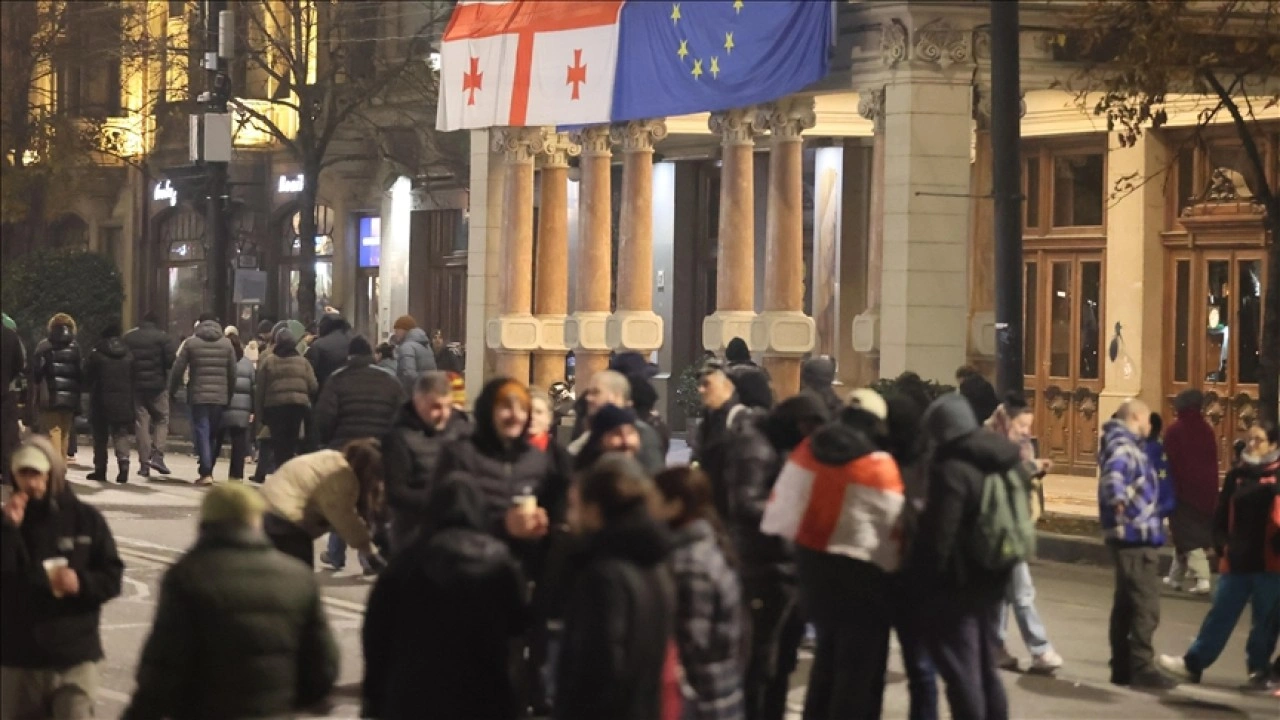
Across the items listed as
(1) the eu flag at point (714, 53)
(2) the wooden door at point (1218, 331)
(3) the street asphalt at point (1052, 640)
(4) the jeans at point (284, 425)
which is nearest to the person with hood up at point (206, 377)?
(4) the jeans at point (284, 425)

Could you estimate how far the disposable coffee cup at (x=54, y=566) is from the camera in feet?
29.1

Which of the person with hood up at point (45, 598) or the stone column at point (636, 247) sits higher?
the stone column at point (636, 247)

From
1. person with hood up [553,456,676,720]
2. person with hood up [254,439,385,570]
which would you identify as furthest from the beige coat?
person with hood up [553,456,676,720]

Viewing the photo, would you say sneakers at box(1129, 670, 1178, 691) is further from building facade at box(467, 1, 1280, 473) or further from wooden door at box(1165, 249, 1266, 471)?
wooden door at box(1165, 249, 1266, 471)

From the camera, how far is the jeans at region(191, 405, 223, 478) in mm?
25281

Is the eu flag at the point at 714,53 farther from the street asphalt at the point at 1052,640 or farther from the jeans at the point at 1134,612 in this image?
the jeans at the point at 1134,612

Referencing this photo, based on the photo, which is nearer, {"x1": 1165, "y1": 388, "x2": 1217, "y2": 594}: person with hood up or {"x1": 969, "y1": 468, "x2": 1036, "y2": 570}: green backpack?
{"x1": 969, "y1": 468, "x2": 1036, "y2": 570}: green backpack

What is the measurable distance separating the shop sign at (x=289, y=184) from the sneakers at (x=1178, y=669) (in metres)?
33.4

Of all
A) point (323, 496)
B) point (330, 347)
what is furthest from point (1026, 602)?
point (330, 347)

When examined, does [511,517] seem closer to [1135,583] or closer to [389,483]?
[389,483]

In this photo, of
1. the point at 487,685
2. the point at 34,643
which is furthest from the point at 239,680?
the point at 34,643

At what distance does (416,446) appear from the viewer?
11.7m

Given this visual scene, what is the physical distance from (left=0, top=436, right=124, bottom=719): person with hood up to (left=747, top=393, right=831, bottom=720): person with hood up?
9.80 feet

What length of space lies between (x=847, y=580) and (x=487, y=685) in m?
2.86
